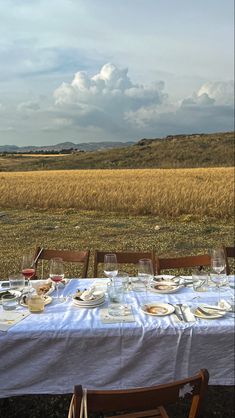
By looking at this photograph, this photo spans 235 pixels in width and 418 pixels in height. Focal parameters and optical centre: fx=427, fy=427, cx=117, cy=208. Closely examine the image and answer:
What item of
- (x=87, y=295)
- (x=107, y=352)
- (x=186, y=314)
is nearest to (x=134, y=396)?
(x=107, y=352)

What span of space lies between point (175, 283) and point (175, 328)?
87cm

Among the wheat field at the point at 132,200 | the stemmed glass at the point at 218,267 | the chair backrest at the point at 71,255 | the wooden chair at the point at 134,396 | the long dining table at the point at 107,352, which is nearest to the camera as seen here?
the wooden chair at the point at 134,396

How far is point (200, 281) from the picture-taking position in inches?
131

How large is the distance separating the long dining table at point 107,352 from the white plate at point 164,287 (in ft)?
1.69

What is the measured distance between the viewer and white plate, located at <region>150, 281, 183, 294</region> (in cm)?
321

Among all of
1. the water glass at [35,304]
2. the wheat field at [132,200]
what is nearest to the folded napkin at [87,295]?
the water glass at [35,304]

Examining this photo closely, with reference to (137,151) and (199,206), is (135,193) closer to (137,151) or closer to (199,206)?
(199,206)

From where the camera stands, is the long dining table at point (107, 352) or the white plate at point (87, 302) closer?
the long dining table at point (107, 352)

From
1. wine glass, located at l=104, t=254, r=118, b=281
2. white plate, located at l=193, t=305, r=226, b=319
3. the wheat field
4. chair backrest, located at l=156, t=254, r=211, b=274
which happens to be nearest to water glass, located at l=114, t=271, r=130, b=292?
wine glass, located at l=104, t=254, r=118, b=281

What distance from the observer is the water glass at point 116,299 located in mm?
2760

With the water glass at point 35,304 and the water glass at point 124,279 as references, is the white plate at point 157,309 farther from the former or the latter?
the water glass at point 35,304

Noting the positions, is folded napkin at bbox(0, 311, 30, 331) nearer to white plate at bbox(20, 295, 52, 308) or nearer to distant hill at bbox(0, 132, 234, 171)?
white plate at bbox(20, 295, 52, 308)

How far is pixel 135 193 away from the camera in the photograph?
1548 cm

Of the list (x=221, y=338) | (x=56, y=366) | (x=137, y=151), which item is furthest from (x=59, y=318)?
(x=137, y=151)
